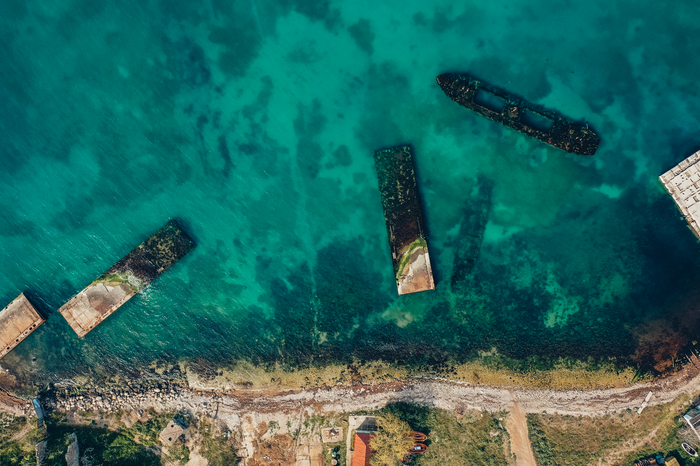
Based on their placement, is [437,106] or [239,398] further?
[239,398]

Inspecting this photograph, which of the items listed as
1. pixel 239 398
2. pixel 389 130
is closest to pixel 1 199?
pixel 239 398

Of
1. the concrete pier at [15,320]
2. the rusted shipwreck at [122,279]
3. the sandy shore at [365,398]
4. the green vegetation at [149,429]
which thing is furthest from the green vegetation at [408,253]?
the concrete pier at [15,320]

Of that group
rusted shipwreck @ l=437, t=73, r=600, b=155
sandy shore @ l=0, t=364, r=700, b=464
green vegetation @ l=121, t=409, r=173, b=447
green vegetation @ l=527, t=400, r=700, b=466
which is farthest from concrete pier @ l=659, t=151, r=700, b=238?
green vegetation @ l=121, t=409, r=173, b=447

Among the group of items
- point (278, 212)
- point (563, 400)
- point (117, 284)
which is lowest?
point (563, 400)

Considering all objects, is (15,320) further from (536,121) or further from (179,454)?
(536,121)

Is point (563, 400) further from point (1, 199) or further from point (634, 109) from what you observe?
point (1, 199)

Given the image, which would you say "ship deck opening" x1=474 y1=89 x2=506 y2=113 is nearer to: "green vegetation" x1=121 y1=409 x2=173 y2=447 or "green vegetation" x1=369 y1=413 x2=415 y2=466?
"green vegetation" x1=369 y1=413 x2=415 y2=466

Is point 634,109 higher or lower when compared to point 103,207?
higher

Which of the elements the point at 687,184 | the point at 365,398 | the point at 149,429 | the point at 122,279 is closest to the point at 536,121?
the point at 687,184
